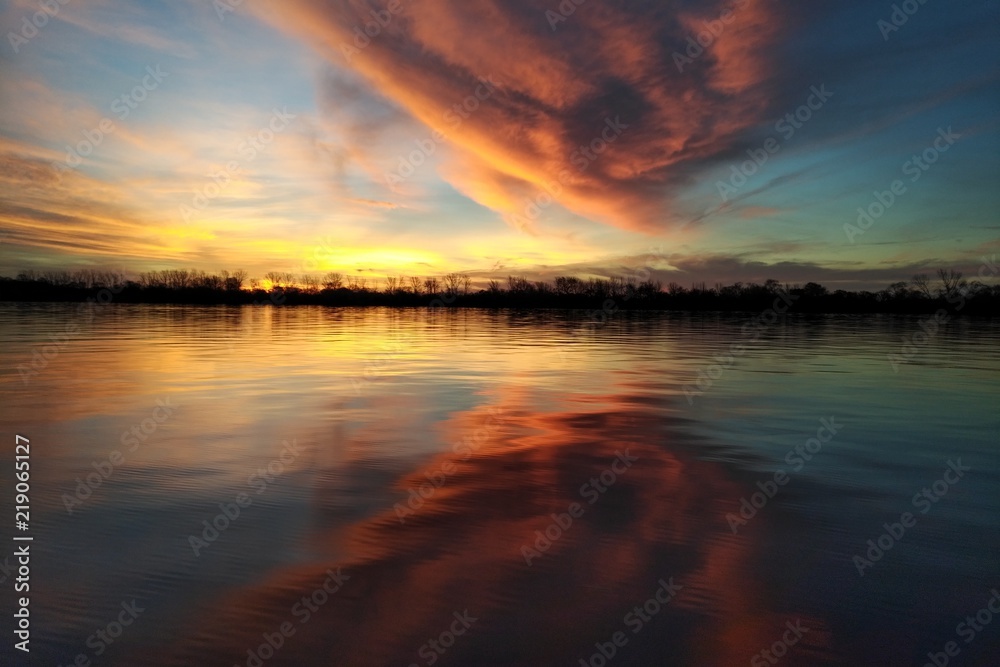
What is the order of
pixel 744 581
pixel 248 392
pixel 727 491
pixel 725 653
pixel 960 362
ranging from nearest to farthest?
pixel 725 653
pixel 744 581
pixel 727 491
pixel 248 392
pixel 960 362

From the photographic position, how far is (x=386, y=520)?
7.21 metres

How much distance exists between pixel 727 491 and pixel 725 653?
4166mm

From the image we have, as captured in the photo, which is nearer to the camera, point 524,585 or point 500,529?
point 524,585

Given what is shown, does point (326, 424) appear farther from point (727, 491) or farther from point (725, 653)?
point (725, 653)

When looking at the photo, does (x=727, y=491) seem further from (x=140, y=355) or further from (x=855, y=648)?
(x=140, y=355)

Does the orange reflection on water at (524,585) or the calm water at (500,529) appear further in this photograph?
the calm water at (500,529)

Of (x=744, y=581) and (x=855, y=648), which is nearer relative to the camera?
(x=855, y=648)

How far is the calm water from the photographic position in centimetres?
482

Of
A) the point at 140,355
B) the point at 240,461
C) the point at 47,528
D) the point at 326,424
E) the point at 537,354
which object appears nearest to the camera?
the point at 47,528

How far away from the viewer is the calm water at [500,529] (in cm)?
482

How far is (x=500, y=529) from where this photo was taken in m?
6.95

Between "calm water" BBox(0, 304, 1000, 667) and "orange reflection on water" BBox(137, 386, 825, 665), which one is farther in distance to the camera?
Answer: "calm water" BBox(0, 304, 1000, 667)

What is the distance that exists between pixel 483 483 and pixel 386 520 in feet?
6.39

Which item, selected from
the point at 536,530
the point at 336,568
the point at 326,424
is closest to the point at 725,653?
the point at 536,530
